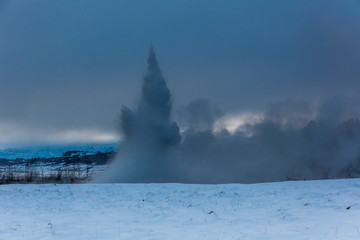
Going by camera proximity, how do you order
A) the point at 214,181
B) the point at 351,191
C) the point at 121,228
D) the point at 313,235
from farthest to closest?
the point at 214,181 → the point at 351,191 → the point at 121,228 → the point at 313,235

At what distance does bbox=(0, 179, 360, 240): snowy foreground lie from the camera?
8.20 metres

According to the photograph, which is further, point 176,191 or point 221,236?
point 176,191

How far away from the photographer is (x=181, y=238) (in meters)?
7.71

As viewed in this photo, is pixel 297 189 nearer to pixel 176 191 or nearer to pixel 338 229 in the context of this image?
pixel 176 191

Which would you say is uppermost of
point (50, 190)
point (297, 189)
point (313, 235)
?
point (50, 190)

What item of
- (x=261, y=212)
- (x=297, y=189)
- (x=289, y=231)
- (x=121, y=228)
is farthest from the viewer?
(x=297, y=189)

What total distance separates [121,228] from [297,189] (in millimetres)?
10201

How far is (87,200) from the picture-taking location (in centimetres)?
1462

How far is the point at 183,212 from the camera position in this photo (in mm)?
11586

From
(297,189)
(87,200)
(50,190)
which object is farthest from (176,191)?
(50,190)

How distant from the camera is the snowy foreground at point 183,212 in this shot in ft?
26.9

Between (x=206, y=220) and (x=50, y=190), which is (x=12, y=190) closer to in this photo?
(x=50, y=190)

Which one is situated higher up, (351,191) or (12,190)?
(12,190)

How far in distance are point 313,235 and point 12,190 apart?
17.0 meters
